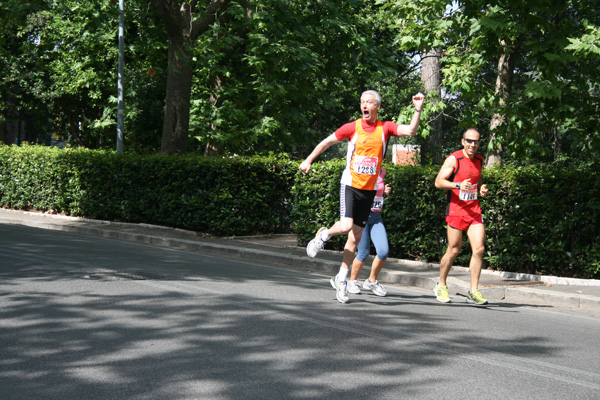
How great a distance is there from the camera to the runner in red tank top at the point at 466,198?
26.0 feet

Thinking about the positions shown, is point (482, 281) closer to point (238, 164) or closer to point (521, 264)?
point (521, 264)

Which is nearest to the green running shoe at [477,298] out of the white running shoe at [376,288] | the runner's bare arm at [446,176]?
the white running shoe at [376,288]

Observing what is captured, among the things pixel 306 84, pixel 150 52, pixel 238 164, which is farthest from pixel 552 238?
pixel 150 52

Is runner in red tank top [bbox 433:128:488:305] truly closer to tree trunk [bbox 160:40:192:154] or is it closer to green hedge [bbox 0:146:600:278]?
green hedge [bbox 0:146:600:278]

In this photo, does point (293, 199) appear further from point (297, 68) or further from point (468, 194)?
point (468, 194)

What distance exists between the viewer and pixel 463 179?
797 centimetres

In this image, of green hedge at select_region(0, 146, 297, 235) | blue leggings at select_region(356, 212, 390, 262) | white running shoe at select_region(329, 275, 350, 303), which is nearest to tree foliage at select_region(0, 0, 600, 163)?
green hedge at select_region(0, 146, 297, 235)

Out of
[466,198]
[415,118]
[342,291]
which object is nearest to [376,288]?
[342,291]

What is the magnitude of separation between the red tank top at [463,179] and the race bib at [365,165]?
41.2 inches

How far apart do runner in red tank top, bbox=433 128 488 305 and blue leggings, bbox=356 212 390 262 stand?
0.73 metres

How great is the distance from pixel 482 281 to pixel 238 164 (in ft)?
21.0

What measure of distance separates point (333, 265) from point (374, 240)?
8.70ft

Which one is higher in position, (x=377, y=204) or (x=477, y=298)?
(x=377, y=204)

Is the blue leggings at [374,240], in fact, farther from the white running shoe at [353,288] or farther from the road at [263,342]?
the road at [263,342]
